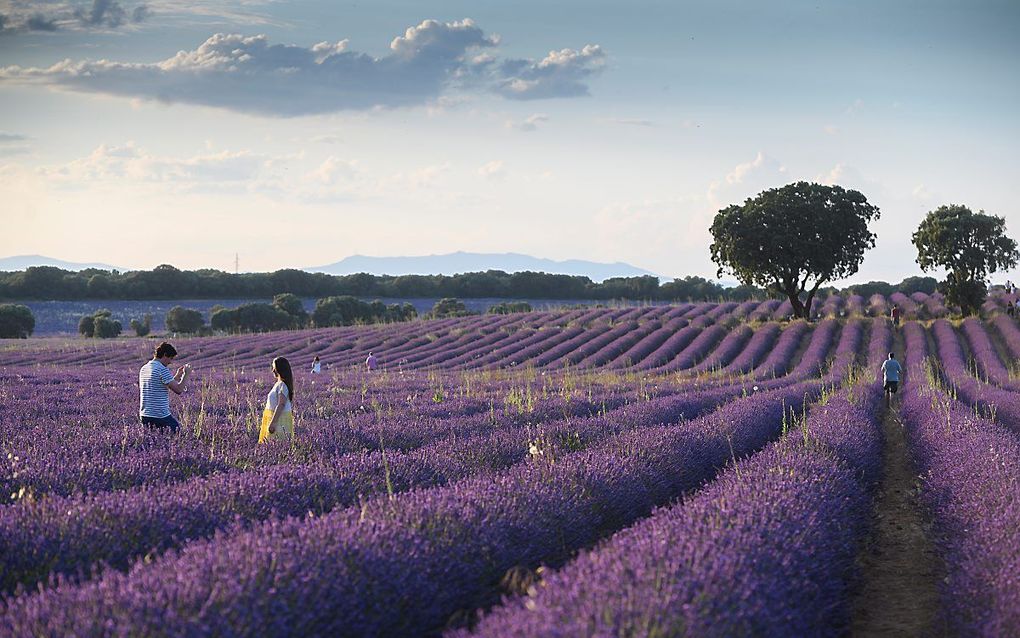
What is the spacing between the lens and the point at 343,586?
138 inches

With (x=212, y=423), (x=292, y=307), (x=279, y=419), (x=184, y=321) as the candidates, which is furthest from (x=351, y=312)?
(x=279, y=419)

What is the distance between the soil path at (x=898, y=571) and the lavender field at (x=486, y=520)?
0.04m

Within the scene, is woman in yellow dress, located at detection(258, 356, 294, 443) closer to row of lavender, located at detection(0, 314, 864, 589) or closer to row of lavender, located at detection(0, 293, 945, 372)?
row of lavender, located at detection(0, 314, 864, 589)

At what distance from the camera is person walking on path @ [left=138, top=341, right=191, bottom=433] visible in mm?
8531

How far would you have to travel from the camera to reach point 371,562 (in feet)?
12.3

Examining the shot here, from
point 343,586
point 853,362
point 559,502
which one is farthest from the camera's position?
point 853,362

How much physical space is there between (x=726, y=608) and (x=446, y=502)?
6.39 ft

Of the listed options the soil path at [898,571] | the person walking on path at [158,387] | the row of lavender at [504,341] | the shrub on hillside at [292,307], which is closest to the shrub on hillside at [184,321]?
the shrub on hillside at [292,307]

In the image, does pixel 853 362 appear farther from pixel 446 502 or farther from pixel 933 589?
pixel 446 502

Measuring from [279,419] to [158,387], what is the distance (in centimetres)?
147

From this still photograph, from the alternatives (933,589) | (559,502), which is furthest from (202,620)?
(933,589)

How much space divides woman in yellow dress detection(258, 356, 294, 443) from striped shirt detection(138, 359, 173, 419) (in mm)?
1191

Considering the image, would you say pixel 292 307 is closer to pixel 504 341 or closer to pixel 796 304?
pixel 504 341

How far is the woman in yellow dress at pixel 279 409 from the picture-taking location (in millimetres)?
7805
